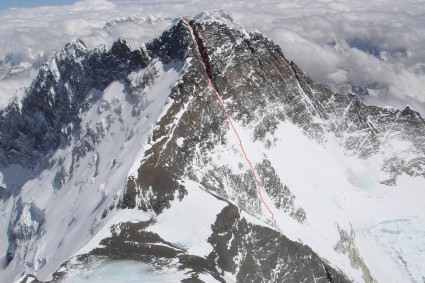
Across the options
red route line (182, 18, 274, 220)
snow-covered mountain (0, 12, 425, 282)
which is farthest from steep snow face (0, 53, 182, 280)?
red route line (182, 18, 274, 220)

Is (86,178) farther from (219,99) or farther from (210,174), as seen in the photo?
(210,174)

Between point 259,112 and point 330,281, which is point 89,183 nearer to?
point 259,112

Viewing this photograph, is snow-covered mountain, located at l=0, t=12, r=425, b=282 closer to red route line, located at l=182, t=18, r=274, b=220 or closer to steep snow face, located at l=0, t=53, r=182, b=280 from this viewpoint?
red route line, located at l=182, t=18, r=274, b=220

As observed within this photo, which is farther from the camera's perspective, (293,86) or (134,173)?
(293,86)

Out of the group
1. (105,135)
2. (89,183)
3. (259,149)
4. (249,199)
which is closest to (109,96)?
(105,135)

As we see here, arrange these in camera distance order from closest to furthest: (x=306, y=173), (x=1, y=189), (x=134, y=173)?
1. (x=134, y=173)
2. (x=306, y=173)
3. (x=1, y=189)

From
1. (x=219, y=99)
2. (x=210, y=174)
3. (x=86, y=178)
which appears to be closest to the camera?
(x=210, y=174)

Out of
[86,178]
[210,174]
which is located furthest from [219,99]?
[86,178]
